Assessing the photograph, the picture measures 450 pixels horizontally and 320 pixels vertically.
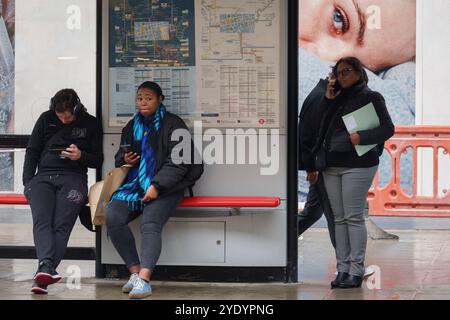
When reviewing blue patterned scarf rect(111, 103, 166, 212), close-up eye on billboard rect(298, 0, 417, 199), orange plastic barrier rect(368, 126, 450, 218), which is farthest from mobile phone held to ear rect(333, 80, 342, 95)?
close-up eye on billboard rect(298, 0, 417, 199)

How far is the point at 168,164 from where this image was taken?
713 centimetres

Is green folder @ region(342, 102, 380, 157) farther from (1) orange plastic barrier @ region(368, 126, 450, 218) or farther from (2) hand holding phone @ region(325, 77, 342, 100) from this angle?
(1) orange plastic barrier @ region(368, 126, 450, 218)

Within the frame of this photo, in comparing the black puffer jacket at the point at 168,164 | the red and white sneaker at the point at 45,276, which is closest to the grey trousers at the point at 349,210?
the black puffer jacket at the point at 168,164

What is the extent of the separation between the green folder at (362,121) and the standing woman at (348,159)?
0.10ft

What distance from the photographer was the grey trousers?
7211mm

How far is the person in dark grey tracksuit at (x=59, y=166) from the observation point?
7285 millimetres

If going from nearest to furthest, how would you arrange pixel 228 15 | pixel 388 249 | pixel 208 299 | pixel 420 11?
pixel 208 299 < pixel 228 15 < pixel 388 249 < pixel 420 11

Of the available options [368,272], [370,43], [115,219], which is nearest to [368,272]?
[368,272]

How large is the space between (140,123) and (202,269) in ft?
3.82

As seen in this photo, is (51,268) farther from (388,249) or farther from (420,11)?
(420,11)

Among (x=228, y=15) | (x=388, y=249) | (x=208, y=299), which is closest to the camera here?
(x=208, y=299)

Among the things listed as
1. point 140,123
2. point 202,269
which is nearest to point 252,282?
point 202,269

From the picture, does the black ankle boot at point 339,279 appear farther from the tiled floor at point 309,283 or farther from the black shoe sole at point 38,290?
the black shoe sole at point 38,290

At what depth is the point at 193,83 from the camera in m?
7.50
